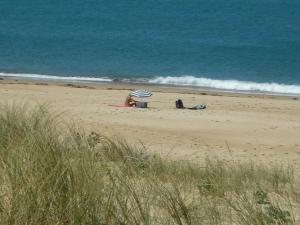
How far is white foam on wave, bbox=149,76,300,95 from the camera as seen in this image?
31.6 m

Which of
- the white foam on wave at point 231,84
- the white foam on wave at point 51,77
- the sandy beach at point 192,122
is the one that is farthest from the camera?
the white foam on wave at point 51,77

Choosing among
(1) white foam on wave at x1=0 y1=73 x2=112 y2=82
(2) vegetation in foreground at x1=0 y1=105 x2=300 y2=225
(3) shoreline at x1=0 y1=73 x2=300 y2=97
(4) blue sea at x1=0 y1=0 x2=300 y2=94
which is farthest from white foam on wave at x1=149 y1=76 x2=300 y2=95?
(2) vegetation in foreground at x1=0 y1=105 x2=300 y2=225

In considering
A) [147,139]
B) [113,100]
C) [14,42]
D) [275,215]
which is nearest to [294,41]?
[14,42]

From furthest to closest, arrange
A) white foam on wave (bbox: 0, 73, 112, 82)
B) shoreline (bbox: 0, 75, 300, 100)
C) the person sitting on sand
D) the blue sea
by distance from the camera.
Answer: the blue sea < white foam on wave (bbox: 0, 73, 112, 82) < shoreline (bbox: 0, 75, 300, 100) < the person sitting on sand

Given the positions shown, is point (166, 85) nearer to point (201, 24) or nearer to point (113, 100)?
point (113, 100)

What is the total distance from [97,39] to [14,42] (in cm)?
580

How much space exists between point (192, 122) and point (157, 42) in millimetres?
29516

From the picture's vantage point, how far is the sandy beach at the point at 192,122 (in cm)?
1369

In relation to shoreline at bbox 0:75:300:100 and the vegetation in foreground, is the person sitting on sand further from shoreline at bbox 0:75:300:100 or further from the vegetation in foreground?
the vegetation in foreground

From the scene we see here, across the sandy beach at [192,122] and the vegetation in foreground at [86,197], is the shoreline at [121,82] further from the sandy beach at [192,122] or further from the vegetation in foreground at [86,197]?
the vegetation in foreground at [86,197]

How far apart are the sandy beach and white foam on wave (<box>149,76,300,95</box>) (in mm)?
6598

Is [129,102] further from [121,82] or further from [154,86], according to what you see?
[121,82]

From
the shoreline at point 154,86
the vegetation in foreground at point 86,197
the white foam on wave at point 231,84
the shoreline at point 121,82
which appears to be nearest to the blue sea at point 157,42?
the white foam on wave at point 231,84

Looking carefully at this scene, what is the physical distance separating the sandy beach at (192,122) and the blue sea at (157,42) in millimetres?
8869
